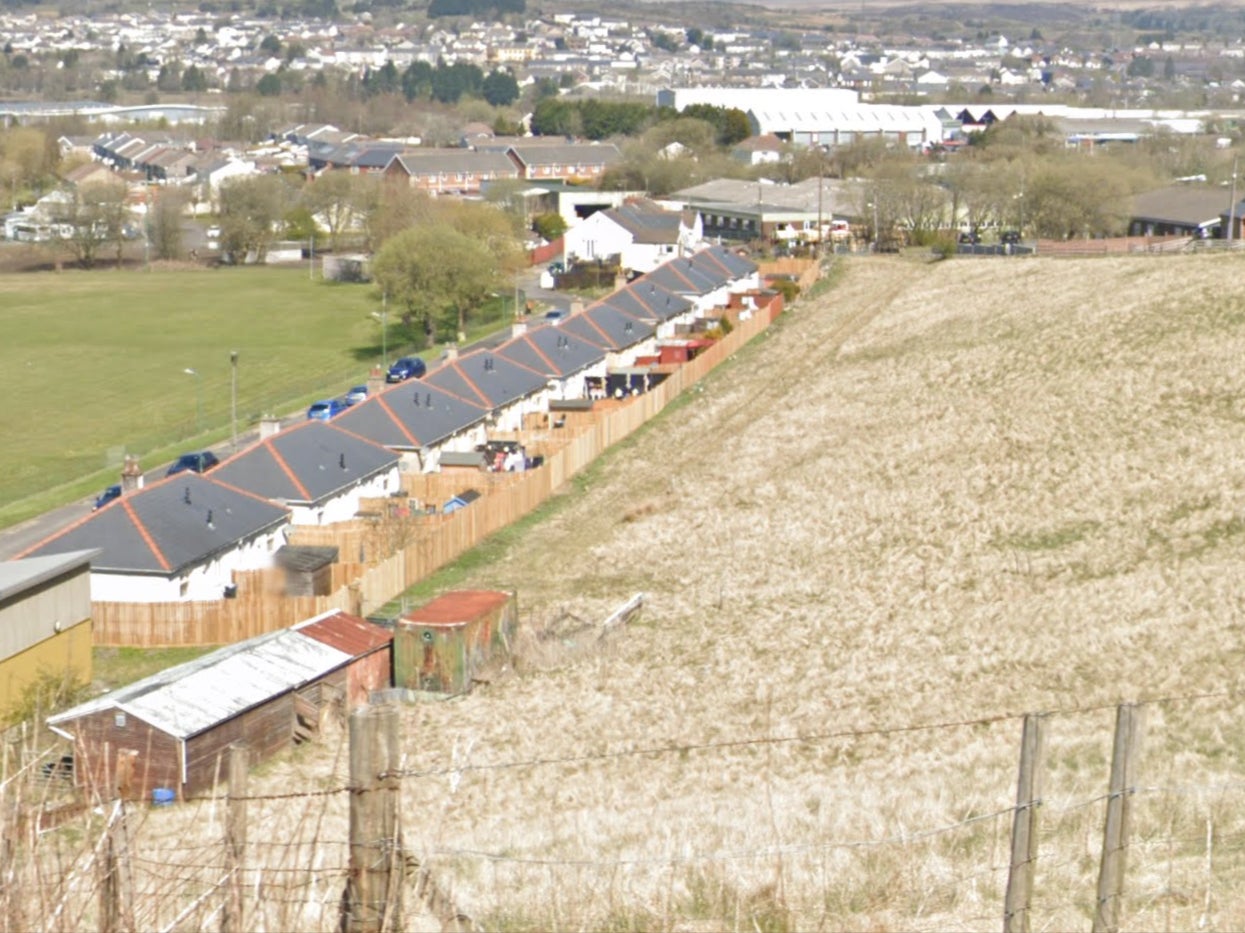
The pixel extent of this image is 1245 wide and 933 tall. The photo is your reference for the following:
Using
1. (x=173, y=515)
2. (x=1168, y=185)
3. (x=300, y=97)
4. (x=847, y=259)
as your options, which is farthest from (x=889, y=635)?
(x=300, y=97)

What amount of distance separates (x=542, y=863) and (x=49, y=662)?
12401 mm

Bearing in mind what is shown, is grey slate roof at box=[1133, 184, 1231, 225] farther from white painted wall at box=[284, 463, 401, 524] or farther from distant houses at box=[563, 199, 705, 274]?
white painted wall at box=[284, 463, 401, 524]

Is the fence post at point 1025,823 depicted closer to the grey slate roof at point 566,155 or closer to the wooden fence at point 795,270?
the wooden fence at point 795,270

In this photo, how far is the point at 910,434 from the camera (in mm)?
37344

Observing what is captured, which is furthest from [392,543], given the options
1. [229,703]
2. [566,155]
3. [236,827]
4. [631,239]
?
[566,155]

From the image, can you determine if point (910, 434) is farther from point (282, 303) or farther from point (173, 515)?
point (282, 303)

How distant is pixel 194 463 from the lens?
1411 inches

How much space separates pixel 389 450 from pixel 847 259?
31348 mm

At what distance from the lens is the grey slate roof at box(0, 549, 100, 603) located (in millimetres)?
22047

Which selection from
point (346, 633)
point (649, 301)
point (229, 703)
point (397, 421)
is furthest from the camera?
point (649, 301)

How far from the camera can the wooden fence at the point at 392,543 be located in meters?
25.7

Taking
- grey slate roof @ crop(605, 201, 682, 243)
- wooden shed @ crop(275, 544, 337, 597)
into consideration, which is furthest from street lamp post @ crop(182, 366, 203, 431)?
grey slate roof @ crop(605, 201, 682, 243)

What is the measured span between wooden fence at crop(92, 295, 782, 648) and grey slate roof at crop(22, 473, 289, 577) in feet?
2.74

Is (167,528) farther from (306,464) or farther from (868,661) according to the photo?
(868,661)
